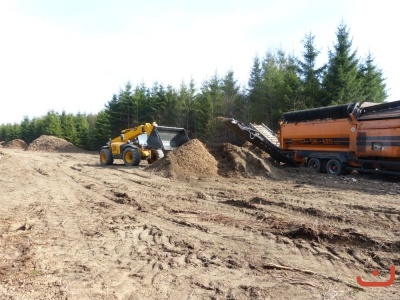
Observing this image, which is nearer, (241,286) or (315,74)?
(241,286)

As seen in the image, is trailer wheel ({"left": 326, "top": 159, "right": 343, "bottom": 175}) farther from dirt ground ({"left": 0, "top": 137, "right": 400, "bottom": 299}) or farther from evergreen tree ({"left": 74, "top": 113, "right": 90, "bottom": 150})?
evergreen tree ({"left": 74, "top": 113, "right": 90, "bottom": 150})

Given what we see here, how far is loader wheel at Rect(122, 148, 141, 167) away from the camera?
1645 cm

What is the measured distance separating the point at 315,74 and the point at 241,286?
25.8 meters

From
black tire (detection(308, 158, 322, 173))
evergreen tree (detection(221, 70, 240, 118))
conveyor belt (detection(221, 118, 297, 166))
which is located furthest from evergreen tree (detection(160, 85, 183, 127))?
black tire (detection(308, 158, 322, 173))

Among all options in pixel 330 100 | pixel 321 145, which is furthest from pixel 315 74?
pixel 321 145

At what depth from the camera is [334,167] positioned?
14.1m

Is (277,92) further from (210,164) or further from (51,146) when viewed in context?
(51,146)

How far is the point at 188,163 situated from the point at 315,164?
556 centimetres

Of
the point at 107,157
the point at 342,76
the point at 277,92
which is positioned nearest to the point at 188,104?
the point at 277,92

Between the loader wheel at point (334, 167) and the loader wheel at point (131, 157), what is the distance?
8.30m

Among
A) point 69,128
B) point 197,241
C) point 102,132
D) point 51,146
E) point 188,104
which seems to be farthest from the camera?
point 69,128

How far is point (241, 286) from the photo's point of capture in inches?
150

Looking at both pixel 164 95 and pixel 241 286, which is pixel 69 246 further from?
pixel 164 95

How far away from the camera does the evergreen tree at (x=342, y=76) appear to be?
24.1m
